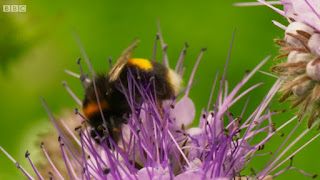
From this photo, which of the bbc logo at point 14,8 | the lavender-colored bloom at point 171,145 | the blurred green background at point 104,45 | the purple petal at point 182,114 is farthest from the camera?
the blurred green background at point 104,45

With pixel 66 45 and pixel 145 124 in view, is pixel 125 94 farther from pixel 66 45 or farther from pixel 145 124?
pixel 66 45

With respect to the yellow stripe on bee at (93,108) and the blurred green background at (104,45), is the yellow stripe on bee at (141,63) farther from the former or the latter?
the blurred green background at (104,45)

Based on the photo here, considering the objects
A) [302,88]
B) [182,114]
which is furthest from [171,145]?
[302,88]

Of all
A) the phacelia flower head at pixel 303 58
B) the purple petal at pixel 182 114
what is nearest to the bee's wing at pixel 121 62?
the purple petal at pixel 182 114

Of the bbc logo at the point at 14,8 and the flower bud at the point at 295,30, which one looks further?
the bbc logo at the point at 14,8

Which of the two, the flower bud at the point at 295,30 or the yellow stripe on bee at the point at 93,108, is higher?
the flower bud at the point at 295,30

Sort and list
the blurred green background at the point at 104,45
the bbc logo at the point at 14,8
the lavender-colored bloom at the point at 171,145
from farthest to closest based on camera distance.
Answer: the blurred green background at the point at 104,45, the bbc logo at the point at 14,8, the lavender-colored bloom at the point at 171,145

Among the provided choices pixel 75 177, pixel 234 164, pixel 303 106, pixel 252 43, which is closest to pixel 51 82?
pixel 252 43

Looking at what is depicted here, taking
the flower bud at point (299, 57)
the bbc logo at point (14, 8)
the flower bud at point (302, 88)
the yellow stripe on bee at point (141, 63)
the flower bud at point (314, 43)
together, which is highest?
the bbc logo at point (14, 8)
